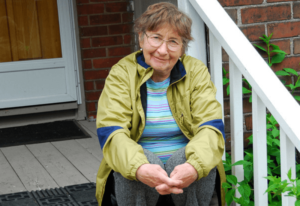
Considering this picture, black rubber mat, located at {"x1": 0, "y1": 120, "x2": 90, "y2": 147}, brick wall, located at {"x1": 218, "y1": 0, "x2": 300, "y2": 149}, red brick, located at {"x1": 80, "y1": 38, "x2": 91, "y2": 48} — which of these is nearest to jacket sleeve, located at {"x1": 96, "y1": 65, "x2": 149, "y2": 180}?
brick wall, located at {"x1": 218, "y1": 0, "x2": 300, "y2": 149}

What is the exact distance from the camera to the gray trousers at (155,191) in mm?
1646

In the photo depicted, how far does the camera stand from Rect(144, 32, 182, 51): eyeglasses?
1.78 meters

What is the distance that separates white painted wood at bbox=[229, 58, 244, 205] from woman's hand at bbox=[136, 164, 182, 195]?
1.87 ft

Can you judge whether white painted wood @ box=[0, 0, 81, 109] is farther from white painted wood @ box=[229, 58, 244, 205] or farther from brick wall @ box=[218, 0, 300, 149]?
white painted wood @ box=[229, 58, 244, 205]

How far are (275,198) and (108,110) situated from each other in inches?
38.8

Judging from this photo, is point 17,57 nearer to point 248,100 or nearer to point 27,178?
point 27,178

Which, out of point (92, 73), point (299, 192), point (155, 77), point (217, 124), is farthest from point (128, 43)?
point (299, 192)

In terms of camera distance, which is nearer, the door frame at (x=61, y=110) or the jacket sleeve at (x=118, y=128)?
the jacket sleeve at (x=118, y=128)

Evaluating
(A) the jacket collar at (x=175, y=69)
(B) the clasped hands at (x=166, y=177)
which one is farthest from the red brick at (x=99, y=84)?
(B) the clasped hands at (x=166, y=177)

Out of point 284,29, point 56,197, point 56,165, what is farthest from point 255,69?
point 56,165

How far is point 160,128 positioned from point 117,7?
2.59 m

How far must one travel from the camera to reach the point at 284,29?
2307mm

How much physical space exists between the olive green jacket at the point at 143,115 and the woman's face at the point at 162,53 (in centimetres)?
4

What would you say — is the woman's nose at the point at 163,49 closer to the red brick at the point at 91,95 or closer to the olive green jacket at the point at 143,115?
the olive green jacket at the point at 143,115
